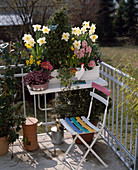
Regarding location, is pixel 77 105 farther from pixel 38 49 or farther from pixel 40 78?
pixel 38 49

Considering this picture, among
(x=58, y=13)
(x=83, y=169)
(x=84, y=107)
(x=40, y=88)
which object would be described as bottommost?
(x=83, y=169)

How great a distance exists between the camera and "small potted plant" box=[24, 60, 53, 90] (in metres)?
3.34

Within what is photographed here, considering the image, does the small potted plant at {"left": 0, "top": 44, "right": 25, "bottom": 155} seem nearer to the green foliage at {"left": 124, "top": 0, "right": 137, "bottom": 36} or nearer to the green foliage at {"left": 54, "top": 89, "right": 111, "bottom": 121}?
the green foliage at {"left": 54, "top": 89, "right": 111, "bottom": 121}

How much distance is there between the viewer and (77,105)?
12.3 feet

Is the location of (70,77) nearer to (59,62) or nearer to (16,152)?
(59,62)

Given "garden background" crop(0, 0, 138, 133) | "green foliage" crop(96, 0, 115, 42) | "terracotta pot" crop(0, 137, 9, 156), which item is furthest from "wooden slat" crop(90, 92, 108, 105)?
"green foliage" crop(96, 0, 115, 42)

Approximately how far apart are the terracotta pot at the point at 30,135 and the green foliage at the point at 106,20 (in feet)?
45.0

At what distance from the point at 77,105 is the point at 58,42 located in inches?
36.2

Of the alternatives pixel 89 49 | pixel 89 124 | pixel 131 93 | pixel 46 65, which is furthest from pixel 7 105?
pixel 131 93

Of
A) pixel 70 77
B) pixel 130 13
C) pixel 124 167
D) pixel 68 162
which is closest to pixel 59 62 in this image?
pixel 70 77

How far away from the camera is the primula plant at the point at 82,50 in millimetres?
3582

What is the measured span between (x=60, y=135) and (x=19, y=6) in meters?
7.10

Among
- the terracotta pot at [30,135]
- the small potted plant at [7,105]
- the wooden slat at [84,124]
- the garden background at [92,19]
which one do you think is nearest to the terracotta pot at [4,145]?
the small potted plant at [7,105]

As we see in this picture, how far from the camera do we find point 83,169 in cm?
327
